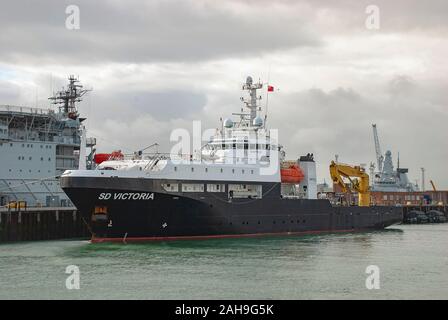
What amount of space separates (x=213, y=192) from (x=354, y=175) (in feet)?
56.8

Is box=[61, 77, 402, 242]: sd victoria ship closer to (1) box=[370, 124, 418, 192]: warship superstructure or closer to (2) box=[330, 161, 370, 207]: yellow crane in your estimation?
(2) box=[330, 161, 370, 207]: yellow crane

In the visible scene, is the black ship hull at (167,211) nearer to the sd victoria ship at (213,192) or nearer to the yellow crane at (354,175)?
the sd victoria ship at (213,192)

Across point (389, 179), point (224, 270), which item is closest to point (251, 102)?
point (224, 270)

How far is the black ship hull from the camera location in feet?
111

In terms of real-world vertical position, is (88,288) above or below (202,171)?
below

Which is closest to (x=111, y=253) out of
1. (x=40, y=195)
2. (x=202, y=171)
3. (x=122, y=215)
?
(x=122, y=215)

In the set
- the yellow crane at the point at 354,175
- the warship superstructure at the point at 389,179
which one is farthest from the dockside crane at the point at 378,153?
the yellow crane at the point at 354,175

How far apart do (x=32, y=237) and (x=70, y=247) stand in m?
6.53

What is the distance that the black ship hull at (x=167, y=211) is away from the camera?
111ft

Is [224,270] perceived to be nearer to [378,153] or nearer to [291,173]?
[291,173]

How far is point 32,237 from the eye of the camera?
1577 inches

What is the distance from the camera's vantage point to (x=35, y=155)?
1897 inches

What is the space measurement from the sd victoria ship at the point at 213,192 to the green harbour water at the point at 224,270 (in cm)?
134
